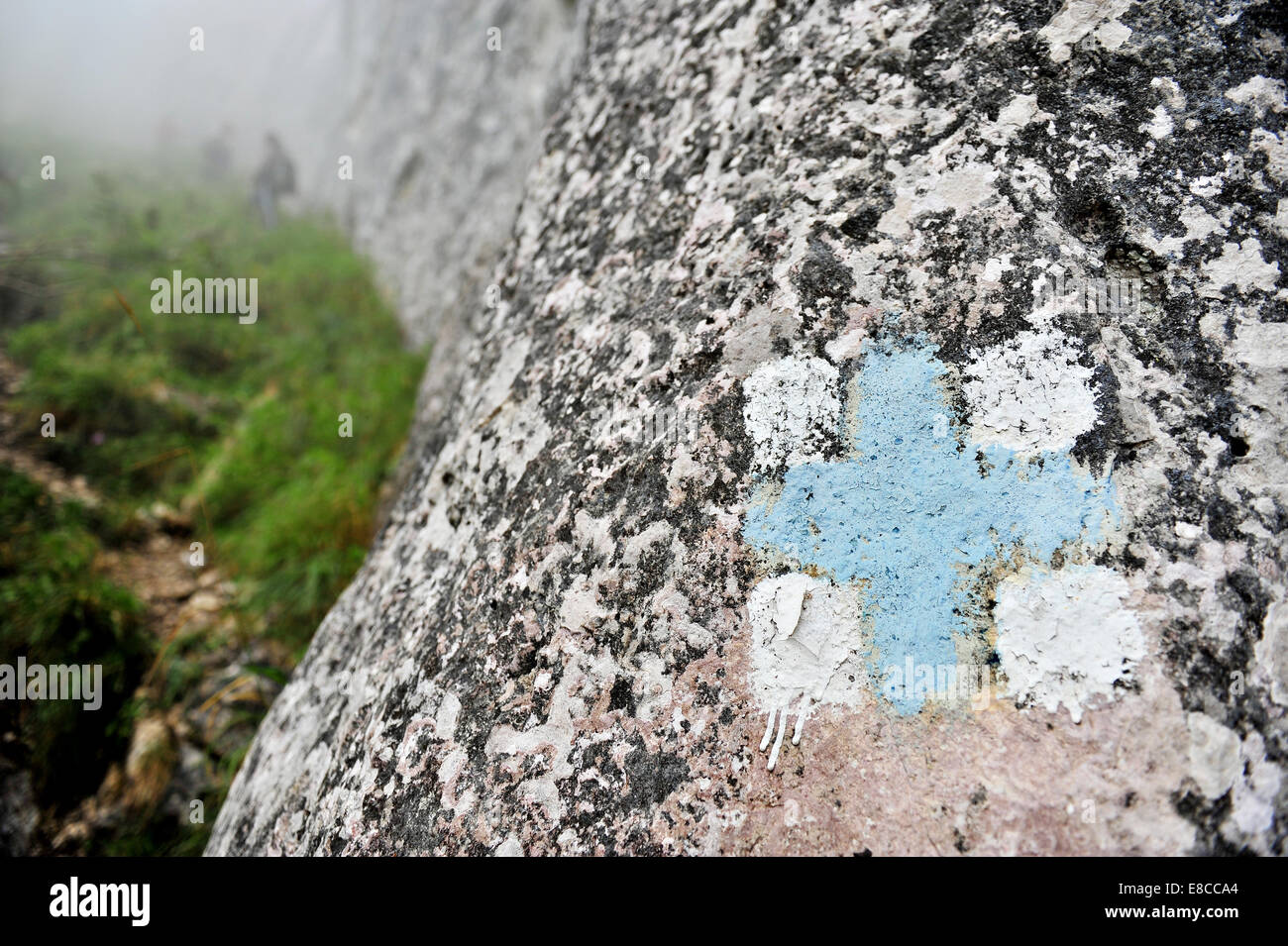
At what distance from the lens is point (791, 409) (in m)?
1.31

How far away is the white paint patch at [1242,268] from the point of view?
1145mm

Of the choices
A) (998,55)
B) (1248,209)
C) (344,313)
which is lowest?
(1248,209)

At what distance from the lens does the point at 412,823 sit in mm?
1316

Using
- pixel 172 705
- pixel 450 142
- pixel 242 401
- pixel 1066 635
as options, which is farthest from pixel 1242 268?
pixel 450 142

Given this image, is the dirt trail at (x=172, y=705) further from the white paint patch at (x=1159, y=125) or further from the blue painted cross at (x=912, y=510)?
the white paint patch at (x=1159, y=125)

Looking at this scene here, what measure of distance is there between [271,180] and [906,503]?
545 inches

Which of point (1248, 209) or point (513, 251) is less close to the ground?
point (513, 251)

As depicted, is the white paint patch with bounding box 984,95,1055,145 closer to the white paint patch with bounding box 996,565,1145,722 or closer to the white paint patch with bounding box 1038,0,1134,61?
the white paint patch with bounding box 1038,0,1134,61

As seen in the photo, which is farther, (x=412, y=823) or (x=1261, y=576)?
(x=412, y=823)

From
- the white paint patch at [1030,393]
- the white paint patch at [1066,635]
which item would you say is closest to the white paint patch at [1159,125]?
the white paint patch at [1030,393]

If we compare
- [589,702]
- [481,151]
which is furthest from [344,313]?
[589,702]

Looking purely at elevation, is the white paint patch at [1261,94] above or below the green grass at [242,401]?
below
